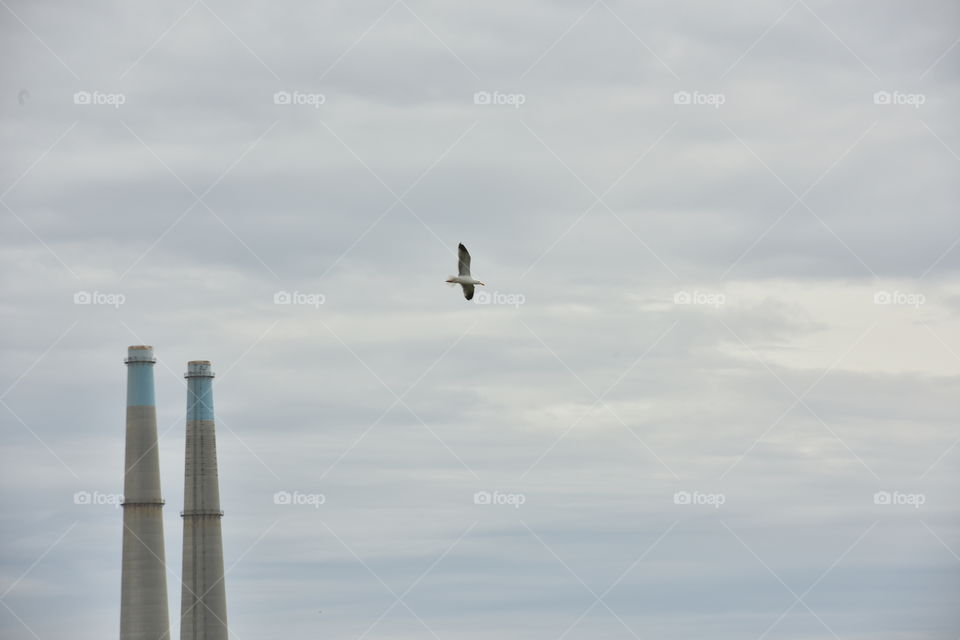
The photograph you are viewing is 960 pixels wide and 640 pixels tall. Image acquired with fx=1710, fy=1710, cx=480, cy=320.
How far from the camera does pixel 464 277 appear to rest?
10556 cm

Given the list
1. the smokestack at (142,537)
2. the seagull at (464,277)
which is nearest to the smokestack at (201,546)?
the smokestack at (142,537)

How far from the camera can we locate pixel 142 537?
162m

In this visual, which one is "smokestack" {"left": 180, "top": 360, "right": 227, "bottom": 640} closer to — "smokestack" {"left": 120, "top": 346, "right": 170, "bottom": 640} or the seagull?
"smokestack" {"left": 120, "top": 346, "right": 170, "bottom": 640}

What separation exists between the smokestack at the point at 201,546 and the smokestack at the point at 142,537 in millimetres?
2349

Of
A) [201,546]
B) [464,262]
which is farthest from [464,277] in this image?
[201,546]

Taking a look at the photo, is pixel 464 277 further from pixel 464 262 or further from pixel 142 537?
pixel 142 537

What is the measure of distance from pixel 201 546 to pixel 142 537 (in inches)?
220

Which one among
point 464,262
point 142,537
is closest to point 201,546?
point 142,537

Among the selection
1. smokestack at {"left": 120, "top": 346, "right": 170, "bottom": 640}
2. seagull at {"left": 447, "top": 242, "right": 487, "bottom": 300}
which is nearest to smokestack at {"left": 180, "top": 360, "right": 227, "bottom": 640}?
smokestack at {"left": 120, "top": 346, "right": 170, "bottom": 640}

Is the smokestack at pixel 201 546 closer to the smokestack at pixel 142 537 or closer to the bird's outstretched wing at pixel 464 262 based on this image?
the smokestack at pixel 142 537

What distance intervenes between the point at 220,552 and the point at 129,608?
9.92 metres

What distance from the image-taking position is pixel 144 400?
166 metres

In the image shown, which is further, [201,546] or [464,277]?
[201,546]

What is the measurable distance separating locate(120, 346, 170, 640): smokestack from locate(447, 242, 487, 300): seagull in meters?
67.1
